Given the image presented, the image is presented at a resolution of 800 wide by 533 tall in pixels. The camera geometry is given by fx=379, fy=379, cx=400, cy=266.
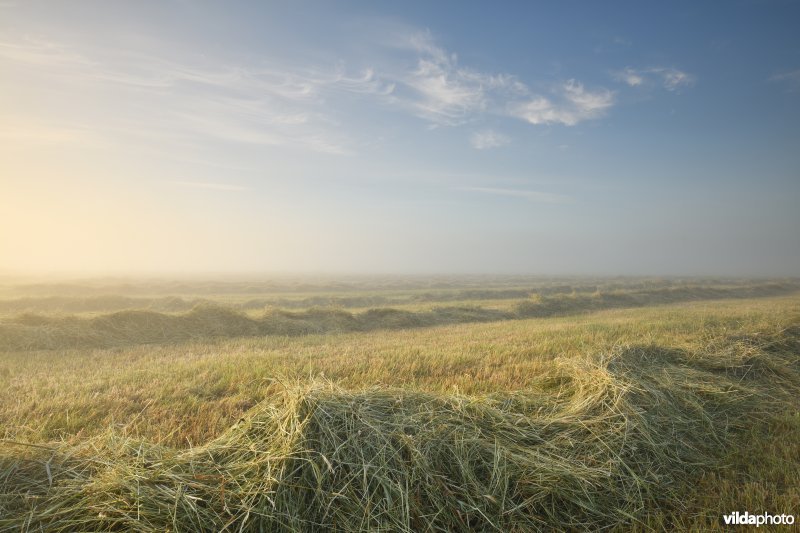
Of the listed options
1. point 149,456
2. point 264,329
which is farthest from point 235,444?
point 264,329

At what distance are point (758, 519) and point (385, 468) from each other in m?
2.95

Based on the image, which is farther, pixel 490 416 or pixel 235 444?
pixel 490 416

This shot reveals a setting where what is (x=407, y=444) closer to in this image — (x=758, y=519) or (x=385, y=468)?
(x=385, y=468)

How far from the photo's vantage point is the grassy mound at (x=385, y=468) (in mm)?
2742

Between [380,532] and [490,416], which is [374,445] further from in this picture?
[490,416]

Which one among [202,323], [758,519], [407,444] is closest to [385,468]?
[407,444]

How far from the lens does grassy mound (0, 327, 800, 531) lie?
2742 mm

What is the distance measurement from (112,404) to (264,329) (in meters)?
9.04

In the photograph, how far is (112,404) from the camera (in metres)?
5.34

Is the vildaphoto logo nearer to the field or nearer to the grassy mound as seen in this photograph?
the field

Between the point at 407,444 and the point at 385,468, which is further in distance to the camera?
the point at 407,444

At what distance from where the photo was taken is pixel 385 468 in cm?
319

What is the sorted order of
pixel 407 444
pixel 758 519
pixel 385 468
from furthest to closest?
pixel 407 444 → pixel 385 468 → pixel 758 519

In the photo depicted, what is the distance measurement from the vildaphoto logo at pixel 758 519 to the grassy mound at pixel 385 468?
0.43m
